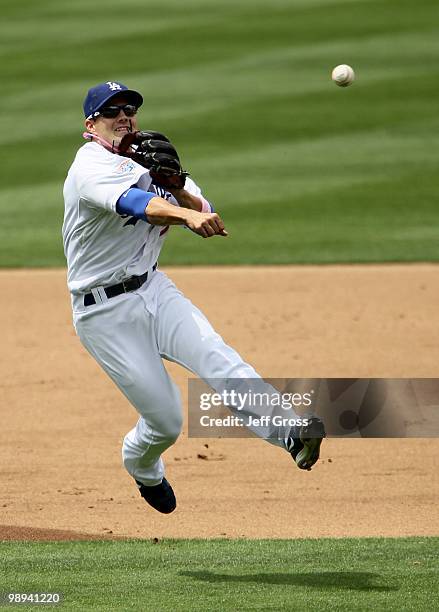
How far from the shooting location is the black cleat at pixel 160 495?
6.74m

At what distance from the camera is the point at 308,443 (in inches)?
226

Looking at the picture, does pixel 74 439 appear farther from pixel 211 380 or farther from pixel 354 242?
pixel 354 242

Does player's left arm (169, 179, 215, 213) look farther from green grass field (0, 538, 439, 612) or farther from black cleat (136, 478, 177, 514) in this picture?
green grass field (0, 538, 439, 612)

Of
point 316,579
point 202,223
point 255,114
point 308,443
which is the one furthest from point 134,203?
point 255,114

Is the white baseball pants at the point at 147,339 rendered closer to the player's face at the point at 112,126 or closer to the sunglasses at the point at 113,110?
the player's face at the point at 112,126

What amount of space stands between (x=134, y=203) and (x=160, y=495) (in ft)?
5.94

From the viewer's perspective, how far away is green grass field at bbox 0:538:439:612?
17.9ft

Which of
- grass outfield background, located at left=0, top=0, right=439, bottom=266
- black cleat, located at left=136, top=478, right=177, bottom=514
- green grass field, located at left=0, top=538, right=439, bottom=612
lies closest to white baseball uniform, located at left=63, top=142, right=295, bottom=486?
black cleat, located at left=136, top=478, right=177, bottom=514

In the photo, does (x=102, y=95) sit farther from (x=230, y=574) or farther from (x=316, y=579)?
(x=316, y=579)

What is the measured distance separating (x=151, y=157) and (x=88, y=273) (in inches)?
26.1

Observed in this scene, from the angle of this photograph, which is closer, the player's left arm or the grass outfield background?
the player's left arm

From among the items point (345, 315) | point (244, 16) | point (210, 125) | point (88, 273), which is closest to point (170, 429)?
point (88, 273)

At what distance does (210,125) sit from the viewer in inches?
819

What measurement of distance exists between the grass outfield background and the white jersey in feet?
27.9
